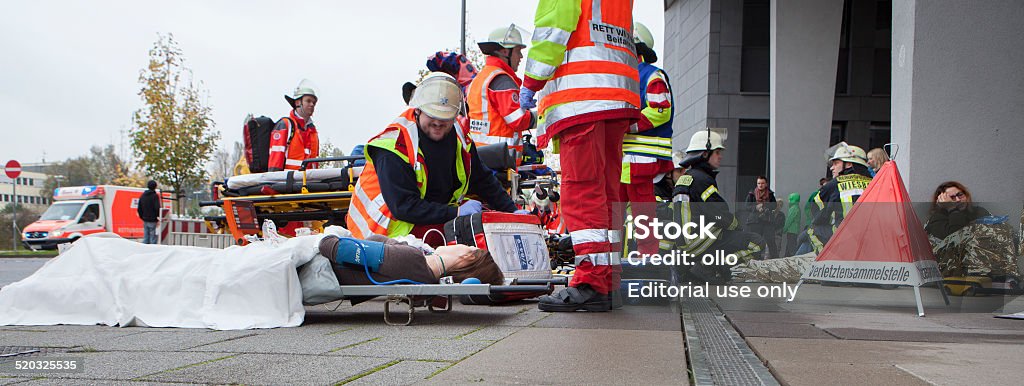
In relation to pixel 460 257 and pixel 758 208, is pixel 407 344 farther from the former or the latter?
pixel 758 208

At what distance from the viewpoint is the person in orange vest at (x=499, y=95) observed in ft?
29.7

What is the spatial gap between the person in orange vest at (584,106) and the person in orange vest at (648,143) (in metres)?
1.26

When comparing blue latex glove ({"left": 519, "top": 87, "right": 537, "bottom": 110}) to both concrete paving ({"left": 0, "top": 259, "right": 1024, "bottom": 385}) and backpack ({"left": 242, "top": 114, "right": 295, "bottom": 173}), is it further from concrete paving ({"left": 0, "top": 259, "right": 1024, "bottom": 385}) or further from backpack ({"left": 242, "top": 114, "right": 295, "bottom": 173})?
backpack ({"left": 242, "top": 114, "right": 295, "bottom": 173})

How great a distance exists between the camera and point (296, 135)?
40.2ft

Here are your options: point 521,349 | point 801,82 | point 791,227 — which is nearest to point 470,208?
point 521,349

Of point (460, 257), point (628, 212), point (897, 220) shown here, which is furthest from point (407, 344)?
point (897, 220)

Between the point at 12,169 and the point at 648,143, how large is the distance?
23.6 metres

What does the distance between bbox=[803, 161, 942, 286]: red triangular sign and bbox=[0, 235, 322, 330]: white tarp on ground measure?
3.73 meters

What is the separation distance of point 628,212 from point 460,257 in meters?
2.23

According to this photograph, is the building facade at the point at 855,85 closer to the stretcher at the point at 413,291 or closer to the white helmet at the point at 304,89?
the stretcher at the point at 413,291

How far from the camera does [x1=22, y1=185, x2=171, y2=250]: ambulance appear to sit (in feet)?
95.0

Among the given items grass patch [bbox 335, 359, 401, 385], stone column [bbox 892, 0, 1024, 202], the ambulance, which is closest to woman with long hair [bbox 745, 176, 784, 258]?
stone column [bbox 892, 0, 1024, 202]

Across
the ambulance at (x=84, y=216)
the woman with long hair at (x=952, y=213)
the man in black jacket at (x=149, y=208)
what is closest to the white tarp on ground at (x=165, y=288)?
the woman with long hair at (x=952, y=213)

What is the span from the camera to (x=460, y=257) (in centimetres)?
489
